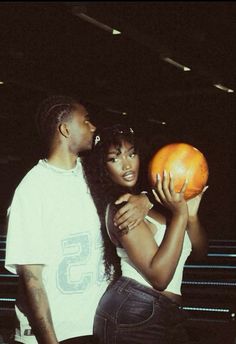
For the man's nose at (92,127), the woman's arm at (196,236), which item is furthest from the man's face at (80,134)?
the woman's arm at (196,236)

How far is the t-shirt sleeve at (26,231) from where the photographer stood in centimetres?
255

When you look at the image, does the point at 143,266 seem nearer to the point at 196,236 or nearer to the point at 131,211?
the point at 131,211

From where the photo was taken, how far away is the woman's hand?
2.34 m

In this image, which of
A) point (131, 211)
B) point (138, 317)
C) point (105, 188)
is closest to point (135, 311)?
point (138, 317)

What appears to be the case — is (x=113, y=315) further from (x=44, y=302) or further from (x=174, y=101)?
(x=174, y=101)

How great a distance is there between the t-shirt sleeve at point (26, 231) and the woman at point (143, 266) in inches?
11.4

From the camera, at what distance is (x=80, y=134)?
290 cm

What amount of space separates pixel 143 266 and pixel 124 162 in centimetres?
47

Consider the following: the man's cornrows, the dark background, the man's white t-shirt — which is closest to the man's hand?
the man's white t-shirt

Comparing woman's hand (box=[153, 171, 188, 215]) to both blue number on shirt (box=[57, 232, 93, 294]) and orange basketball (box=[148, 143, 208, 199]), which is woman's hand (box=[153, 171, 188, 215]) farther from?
blue number on shirt (box=[57, 232, 93, 294])

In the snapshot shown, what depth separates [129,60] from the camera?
33.2 feet

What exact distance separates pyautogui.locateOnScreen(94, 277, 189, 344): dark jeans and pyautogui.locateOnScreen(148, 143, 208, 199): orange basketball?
1.46ft

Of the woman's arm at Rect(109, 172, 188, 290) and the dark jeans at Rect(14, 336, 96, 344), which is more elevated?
the woman's arm at Rect(109, 172, 188, 290)

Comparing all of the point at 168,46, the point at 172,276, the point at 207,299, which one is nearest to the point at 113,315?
the point at 172,276
